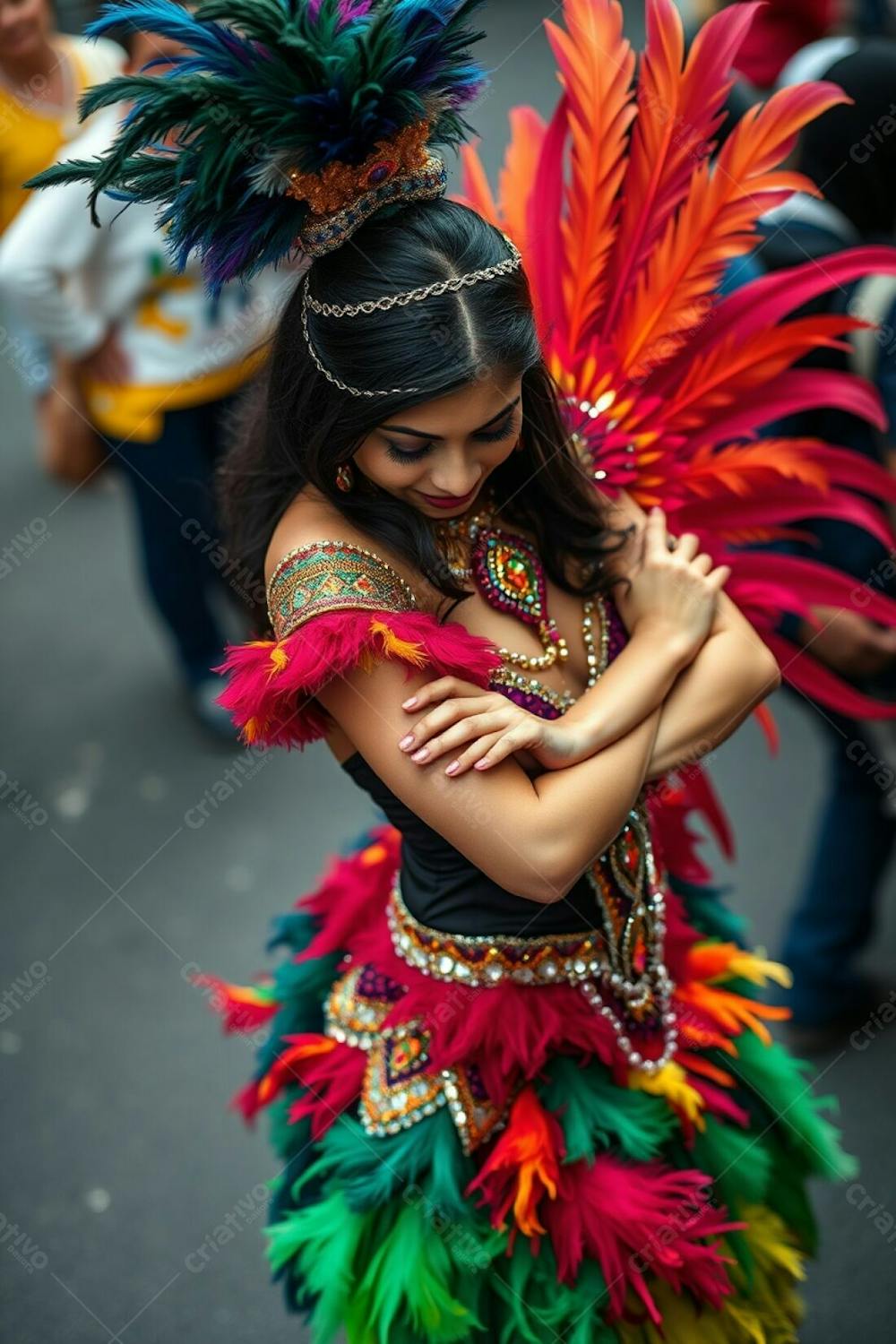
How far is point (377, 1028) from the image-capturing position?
2035 millimetres

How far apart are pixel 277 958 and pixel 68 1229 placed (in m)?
0.89

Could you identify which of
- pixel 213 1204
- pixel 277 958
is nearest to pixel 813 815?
pixel 277 958

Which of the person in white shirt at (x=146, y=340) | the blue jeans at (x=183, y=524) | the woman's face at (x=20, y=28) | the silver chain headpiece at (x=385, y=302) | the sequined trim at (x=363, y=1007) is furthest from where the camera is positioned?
the blue jeans at (x=183, y=524)

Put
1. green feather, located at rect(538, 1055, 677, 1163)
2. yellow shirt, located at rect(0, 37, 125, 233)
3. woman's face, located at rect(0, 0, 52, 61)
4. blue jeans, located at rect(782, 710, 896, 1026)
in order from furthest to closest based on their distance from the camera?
yellow shirt, located at rect(0, 37, 125, 233)
woman's face, located at rect(0, 0, 52, 61)
blue jeans, located at rect(782, 710, 896, 1026)
green feather, located at rect(538, 1055, 677, 1163)

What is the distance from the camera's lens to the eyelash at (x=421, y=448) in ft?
5.41

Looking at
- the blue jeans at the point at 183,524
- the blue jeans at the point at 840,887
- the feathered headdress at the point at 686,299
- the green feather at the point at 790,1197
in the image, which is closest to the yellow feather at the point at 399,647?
the feathered headdress at the point at 686,299

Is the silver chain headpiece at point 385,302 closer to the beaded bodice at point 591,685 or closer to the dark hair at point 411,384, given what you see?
the dark hair at point 411,384

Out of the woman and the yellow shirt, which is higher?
the yellow shirt

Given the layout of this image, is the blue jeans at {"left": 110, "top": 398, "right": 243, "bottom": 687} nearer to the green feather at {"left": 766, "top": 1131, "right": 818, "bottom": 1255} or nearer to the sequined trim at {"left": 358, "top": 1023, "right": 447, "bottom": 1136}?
the sequined trim at {"left": 358, "top": 1023, "right": 447, "bottom": 1136}

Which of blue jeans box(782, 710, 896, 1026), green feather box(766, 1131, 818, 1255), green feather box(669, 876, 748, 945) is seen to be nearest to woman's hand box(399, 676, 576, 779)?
green feather box(669, 876, 748, 945)

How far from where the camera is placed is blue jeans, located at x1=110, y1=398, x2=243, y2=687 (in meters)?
3.97

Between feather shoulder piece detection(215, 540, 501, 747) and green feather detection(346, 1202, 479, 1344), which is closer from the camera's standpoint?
feather shoulder piece detection(215, 540, 501, 747)

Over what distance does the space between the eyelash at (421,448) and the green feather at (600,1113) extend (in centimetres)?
90

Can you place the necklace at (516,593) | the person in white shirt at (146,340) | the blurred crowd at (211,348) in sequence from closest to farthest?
the necklace at (516,593)
the blurred crowd at (211,348)
the person in white shirt at (146,340)
